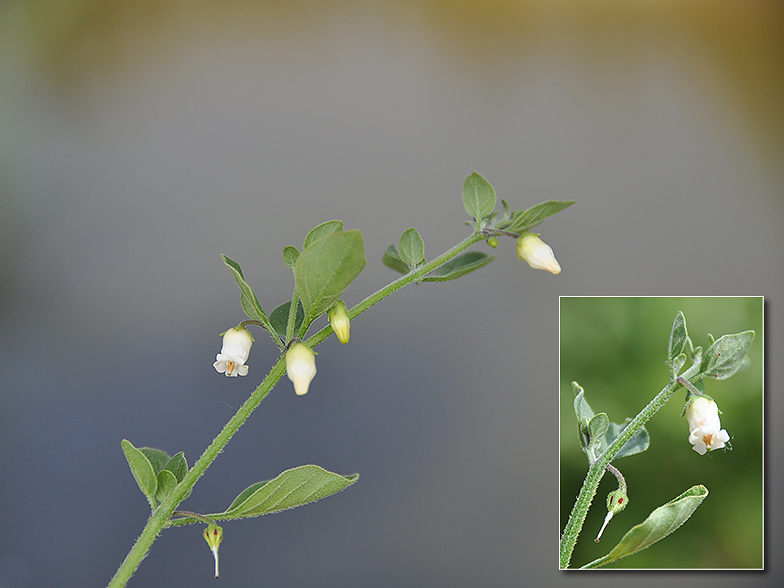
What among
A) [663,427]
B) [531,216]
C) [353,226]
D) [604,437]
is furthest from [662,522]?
[353,226]

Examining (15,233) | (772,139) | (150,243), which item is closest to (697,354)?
(772,139)

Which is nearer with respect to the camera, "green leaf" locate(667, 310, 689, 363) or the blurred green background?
"green leaf" locate(667, 310, 689, 363)

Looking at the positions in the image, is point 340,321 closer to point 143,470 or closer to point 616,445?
point 143,470

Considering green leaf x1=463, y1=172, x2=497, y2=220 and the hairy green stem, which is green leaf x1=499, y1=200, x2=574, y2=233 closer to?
green leaf x1=463, y1=172, x2=497, y2=220

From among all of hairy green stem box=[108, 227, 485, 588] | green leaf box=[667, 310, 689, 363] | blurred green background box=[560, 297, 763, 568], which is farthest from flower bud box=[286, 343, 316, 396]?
blurred green background box=[560, 297, 763, 568]

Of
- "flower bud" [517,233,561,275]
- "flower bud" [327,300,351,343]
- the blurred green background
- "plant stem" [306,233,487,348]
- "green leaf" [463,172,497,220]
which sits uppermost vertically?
"green leaf" [463,172,497,220]

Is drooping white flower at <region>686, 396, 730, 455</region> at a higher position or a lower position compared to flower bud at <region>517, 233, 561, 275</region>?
lower
